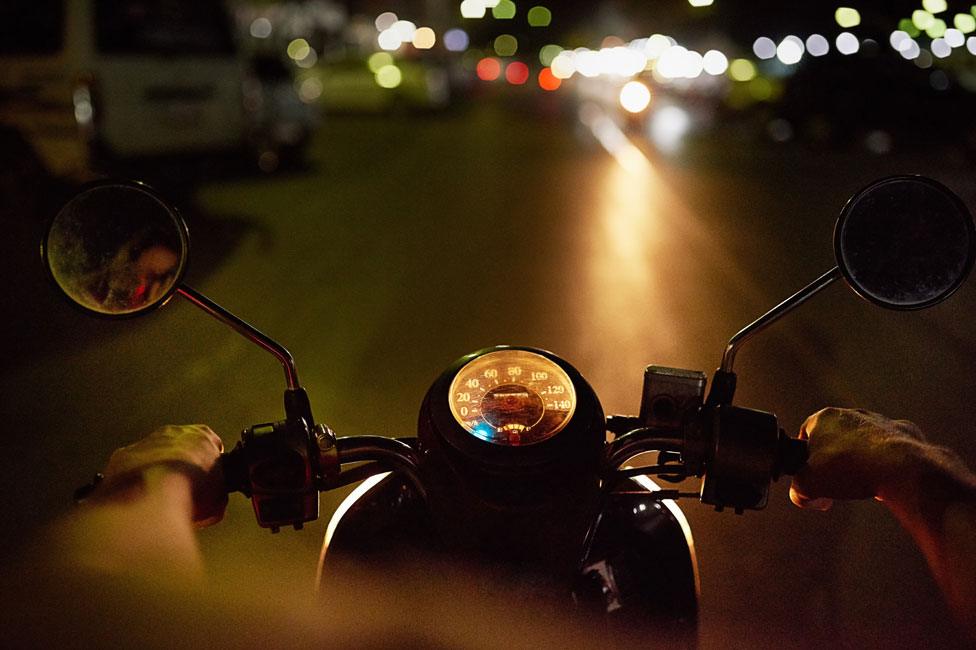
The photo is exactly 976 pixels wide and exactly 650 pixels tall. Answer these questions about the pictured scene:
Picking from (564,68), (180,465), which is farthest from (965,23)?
(180,465)

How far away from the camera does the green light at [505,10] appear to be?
106438 millimetres

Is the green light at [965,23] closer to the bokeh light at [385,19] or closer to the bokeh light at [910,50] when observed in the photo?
the bokeh light at [910,50]

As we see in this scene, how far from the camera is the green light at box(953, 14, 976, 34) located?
21.7 m

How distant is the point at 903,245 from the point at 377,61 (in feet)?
92.7

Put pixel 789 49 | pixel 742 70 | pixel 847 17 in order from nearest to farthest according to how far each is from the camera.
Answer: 1. pixel 742 70
2. pixel 847 17
3. pixel 789 49

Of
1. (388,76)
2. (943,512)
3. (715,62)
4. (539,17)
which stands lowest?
(943,512)

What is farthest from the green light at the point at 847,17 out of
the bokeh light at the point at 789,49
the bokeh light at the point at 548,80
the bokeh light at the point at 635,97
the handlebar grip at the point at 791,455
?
the handlebar grip at the point at 791,455

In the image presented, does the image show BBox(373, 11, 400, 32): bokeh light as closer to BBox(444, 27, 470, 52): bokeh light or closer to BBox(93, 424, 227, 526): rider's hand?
BBox(444, 27, 470, 52): bokeh light

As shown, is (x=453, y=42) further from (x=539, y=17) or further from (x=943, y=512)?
(x=539, y=17)

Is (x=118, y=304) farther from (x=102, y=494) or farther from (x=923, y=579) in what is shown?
(x=923, y=579)

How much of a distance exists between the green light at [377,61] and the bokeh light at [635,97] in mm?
7307

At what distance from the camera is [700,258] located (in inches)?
399

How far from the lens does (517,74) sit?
138 feet

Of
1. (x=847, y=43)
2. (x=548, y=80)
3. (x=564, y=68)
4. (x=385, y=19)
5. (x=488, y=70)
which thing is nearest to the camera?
(x=847, y=43)
